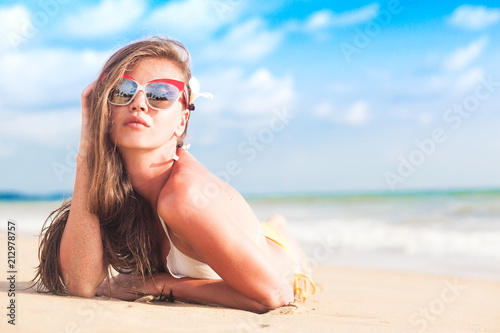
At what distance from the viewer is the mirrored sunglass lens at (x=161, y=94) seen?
127 inches

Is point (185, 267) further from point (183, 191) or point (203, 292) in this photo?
point (183, 191)

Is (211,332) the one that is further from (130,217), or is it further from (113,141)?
(113,141)

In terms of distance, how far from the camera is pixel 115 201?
3.20 metres

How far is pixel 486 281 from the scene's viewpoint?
18.6 feet

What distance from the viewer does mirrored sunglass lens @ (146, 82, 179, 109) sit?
10.6ft

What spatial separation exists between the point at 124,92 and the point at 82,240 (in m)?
1.07

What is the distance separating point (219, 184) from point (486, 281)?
13.4 ft

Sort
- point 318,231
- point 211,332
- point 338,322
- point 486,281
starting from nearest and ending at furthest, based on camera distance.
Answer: point 211,332 → point 338,322 → point 486,281 → point 318,231

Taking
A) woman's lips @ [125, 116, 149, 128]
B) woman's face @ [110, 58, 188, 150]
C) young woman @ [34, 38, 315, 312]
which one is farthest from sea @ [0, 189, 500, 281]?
woman's lips @ [125, 116, 149, 128]

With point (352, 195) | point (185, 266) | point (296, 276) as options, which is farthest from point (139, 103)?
point (352, 195)

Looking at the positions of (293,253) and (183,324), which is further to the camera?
(293,253)

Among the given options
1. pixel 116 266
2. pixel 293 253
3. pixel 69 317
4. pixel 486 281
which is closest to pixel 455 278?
pixel 486 281

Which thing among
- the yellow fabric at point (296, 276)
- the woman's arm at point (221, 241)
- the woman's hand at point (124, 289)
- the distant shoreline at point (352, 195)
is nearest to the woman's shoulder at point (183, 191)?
the woman's arm at point (221, 241)

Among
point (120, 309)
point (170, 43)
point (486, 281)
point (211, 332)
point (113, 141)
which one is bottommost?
point (211, 332)
